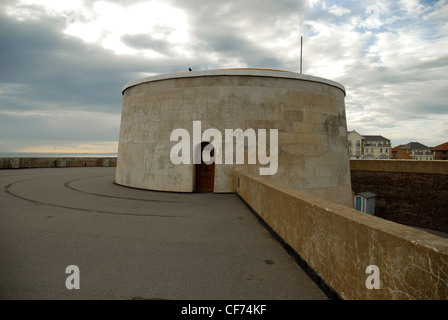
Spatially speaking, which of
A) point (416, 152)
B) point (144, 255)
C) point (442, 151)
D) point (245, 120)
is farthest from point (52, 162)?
point (416, 152)

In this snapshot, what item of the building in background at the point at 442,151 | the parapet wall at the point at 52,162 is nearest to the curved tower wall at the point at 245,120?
the parapet wall at the point at 52,162

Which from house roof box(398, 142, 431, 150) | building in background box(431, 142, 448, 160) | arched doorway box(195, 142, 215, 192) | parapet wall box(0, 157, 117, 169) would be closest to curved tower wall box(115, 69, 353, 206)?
arched doorway box(195, 142, 215, 192)

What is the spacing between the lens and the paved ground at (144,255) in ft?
12.4

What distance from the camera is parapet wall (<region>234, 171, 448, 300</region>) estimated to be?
2.12 m

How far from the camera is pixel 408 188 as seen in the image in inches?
880

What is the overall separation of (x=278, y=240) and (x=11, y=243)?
5.65m

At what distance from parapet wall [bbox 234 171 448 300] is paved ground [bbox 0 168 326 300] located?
1.74 ft

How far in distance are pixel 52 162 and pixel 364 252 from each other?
36073 mm

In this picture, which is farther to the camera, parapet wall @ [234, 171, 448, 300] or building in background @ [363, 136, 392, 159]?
building in background @ [363, 136, 392, 159]

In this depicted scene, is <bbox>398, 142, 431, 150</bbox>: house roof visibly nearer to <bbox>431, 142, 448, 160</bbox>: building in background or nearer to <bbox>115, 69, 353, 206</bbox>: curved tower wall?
<bbox>431, 142, 448, 160</bbox>: building in background

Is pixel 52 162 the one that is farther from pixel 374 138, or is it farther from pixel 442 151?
pixel 374 138
